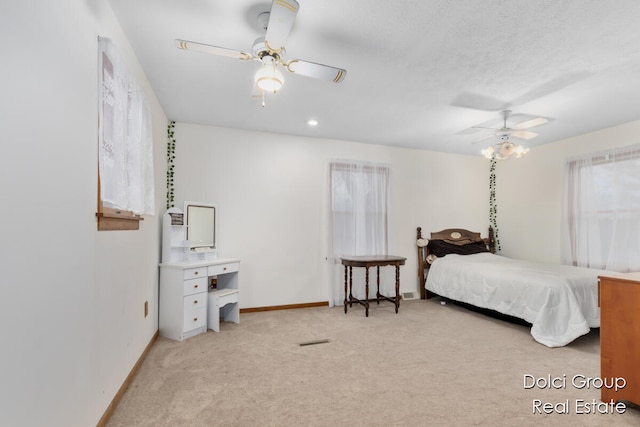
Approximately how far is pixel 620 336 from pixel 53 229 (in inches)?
126

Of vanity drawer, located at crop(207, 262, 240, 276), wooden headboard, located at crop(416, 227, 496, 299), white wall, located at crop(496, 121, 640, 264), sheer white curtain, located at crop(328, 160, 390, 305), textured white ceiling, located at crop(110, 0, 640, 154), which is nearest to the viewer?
textured white ceiling, located at crop(110, 0, 640, 154)

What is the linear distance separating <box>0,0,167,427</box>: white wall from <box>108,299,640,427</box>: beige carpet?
1.85ft

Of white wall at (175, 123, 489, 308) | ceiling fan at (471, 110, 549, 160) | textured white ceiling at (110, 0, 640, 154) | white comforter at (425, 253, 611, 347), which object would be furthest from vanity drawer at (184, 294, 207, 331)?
ceiling fan at (471, 110, 549, 160)

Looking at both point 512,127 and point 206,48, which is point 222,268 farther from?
point 512,127

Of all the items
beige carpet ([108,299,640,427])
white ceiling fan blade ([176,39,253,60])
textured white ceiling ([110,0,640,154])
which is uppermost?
textured white ceiling ([110,0,640,154])

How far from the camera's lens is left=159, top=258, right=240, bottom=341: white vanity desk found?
312 cm

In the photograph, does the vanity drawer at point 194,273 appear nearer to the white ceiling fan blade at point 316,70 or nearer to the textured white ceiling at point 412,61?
the textured white ceiling at point 412,61

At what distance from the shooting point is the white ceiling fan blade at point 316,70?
196cm

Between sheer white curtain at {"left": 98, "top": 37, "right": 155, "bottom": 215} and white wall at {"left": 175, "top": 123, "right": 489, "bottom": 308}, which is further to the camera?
white wall at {"left": 175, "top": 123, "right": 489, "bottom": 308}

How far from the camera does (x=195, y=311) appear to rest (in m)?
3.23

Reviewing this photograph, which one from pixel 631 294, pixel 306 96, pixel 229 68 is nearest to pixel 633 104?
pixel 631 294

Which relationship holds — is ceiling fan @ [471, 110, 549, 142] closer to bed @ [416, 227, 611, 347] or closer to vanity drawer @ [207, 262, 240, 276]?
bed @ [416, 227, 611, 347]

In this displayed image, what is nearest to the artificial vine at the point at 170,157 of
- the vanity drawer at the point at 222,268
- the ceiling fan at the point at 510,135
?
the vanity drawer at the point at 222,268

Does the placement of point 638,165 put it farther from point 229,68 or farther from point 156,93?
point 156,93
